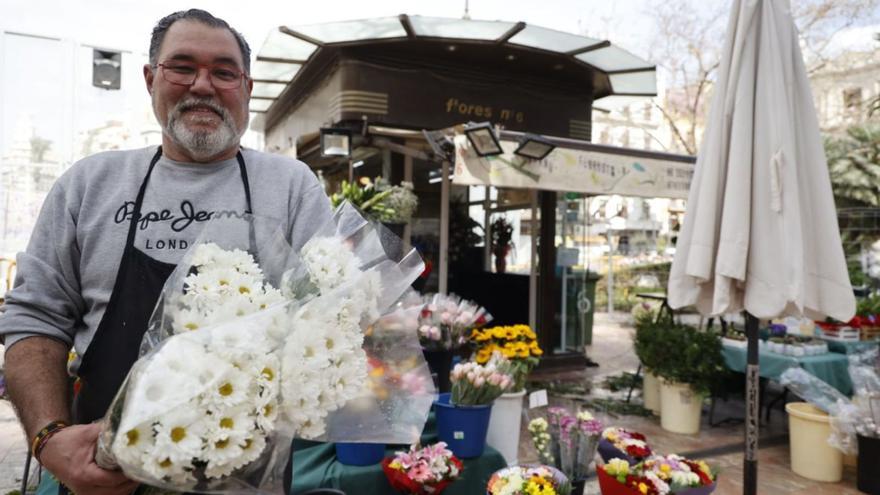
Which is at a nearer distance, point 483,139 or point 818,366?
point 818,366

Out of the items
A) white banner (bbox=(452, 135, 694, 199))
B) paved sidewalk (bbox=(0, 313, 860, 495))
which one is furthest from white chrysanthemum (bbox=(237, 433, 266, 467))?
white banner (bbox=(452, 135, 694, 199))

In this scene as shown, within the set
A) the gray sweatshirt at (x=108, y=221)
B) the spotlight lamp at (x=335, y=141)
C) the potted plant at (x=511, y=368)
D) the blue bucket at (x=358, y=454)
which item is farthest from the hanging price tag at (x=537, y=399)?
the spotlight lamp at (x=335, y=141)

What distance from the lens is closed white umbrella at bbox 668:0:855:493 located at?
3.21 metres

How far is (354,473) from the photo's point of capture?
2.30 metres

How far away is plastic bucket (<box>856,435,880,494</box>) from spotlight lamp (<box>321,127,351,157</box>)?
5407 mm

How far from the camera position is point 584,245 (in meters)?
8.42

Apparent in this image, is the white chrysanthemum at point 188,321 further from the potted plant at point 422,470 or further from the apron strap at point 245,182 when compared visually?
the potted plant at point 422,470

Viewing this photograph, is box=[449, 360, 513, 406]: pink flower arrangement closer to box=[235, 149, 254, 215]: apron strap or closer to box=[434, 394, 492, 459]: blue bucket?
box=[434, 394, 492, 459]: blue bucket

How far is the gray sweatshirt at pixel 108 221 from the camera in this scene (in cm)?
126

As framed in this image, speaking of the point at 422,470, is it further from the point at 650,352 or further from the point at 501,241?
the point at 501,241

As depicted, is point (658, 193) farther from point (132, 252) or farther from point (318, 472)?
point (132, 252)

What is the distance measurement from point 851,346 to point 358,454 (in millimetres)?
5028

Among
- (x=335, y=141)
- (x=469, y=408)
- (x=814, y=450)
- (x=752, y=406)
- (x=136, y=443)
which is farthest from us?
(x=335, y=141)

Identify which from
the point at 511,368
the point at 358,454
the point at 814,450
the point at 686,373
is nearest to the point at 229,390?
the point at 358,454
